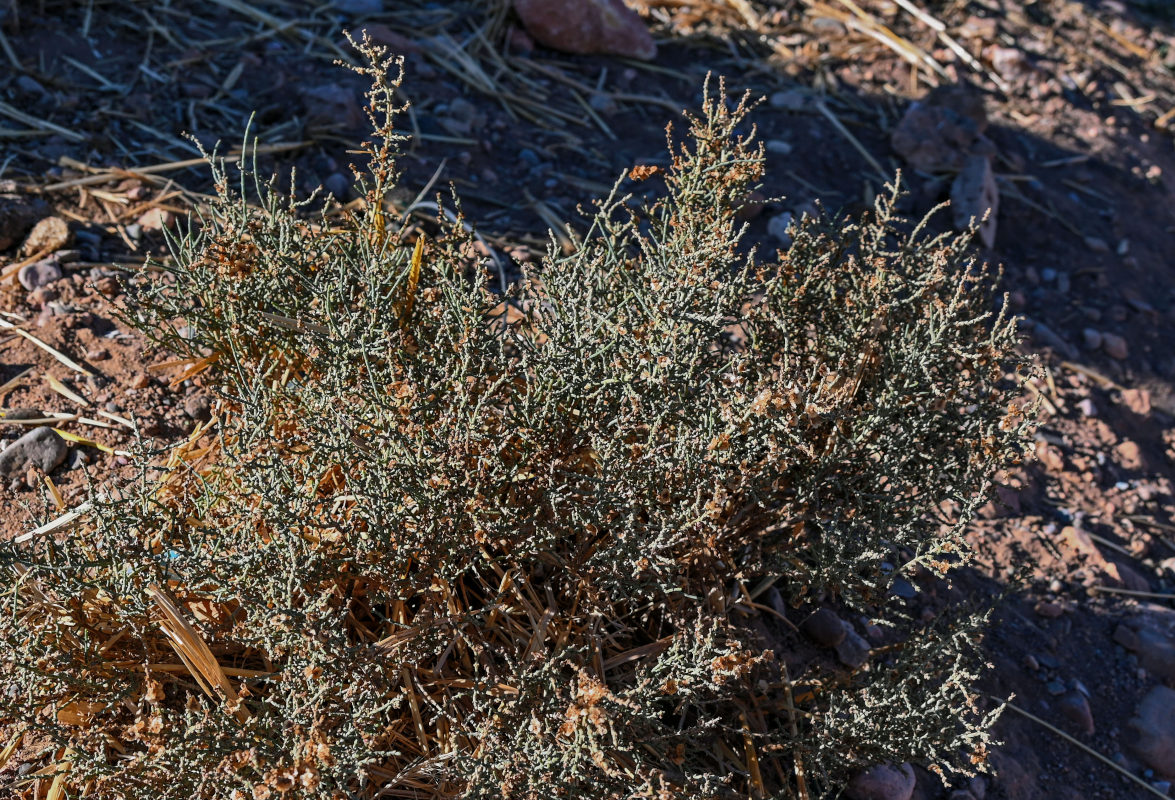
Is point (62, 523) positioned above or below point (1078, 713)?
above

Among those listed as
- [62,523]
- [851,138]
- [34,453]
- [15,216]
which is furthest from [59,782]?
[851,138]

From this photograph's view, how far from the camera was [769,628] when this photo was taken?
273 cm

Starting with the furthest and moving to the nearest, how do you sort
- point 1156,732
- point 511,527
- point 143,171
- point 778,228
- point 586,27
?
point 586,27 → point 778,228 → point 143,171 → point 1156,732 → point 511,527

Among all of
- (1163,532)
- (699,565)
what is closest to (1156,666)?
(1163,532)

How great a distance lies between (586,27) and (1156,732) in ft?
12.3

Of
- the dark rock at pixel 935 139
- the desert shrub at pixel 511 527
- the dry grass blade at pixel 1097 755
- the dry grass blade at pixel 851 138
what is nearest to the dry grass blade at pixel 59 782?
the desert shrub at pixel 511 527

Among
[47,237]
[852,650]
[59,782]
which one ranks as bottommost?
[852,650]

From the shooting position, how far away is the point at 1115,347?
4.43m

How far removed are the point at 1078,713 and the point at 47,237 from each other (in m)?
3.41

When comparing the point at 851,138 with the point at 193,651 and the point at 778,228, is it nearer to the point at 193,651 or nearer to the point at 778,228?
the point at 778,228

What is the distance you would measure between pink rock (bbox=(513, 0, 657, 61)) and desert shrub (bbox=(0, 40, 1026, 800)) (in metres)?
2.68

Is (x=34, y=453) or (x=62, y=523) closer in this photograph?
(x=62, y=523)

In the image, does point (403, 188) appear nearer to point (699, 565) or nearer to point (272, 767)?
point (699, 565)

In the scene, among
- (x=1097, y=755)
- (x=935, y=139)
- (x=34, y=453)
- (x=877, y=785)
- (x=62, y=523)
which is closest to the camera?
(x=62, y=523)
